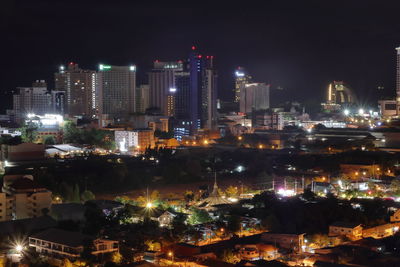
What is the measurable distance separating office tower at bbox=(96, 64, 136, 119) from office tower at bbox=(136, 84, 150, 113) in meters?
0.71

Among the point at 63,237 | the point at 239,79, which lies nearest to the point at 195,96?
the point at 239,79

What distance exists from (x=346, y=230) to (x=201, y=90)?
45.5 ft

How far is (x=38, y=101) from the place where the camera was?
72.4 feet

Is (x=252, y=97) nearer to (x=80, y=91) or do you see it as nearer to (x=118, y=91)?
(x=118, y=91)

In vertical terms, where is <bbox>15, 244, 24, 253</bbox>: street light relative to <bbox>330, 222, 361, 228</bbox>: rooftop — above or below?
below

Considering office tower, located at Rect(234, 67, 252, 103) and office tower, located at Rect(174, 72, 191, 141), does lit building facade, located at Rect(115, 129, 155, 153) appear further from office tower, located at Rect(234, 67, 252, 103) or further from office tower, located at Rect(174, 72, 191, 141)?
office tower, located at Rect(234, 67, 252, 103)

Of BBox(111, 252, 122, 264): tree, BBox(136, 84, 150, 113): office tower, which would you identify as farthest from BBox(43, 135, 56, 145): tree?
BBox(111, 252, 122, 264): tree

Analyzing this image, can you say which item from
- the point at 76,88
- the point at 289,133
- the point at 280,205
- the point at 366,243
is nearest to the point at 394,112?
the point at 289,133

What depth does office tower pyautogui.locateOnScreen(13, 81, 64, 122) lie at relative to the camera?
22062 millimetres

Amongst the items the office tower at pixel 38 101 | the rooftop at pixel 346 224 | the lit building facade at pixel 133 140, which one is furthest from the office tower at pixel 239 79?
the rooftop at pixel 346 224

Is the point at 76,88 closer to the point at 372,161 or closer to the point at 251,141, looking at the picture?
the point at 251,141

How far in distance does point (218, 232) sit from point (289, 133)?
41.0ft

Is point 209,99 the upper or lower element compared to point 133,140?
upper

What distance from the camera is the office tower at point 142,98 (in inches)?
922
